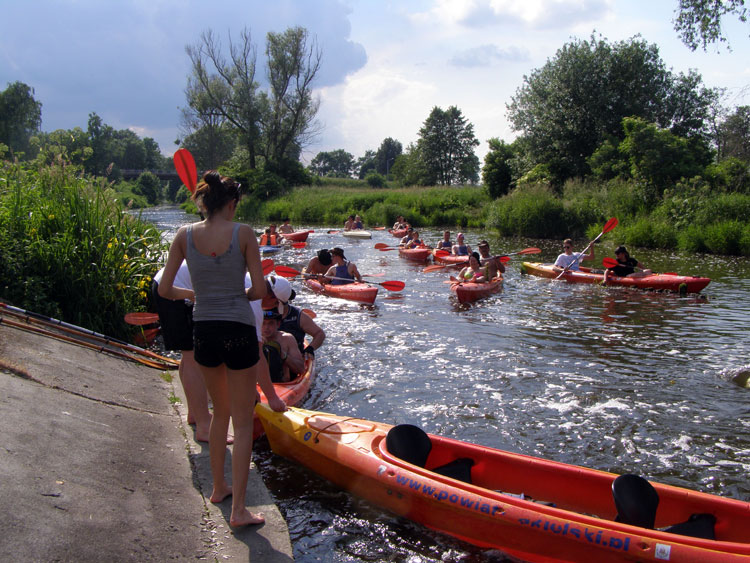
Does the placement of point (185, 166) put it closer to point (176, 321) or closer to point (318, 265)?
point (176, 321)

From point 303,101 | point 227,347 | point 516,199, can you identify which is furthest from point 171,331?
point 303,101

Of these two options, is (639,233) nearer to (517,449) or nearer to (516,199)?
(516,199)

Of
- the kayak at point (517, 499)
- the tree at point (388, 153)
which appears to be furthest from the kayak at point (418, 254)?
the tree at point (388, 153)

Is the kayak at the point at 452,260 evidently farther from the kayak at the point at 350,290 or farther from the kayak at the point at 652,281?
the kayak at the point at 350,290

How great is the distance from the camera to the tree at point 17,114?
43281 millimetres

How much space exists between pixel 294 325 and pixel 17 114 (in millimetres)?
48615

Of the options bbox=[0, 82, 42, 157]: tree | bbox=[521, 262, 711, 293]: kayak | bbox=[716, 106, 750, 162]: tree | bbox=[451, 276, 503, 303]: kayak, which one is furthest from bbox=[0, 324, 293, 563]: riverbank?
bbox=[0, 82, 42, 157]: tree

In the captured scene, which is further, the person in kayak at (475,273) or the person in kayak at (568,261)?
the person in kayak at (568,261)

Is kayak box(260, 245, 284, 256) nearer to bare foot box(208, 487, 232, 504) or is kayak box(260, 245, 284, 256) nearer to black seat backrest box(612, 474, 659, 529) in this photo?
bare foot box(208, 487, 232, 504)

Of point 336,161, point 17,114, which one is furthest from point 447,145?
point 336,161

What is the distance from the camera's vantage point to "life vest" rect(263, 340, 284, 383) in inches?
204

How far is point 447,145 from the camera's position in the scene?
194 ft

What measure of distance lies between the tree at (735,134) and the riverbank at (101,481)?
3710 cm

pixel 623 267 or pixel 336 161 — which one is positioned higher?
pixel 336 161
